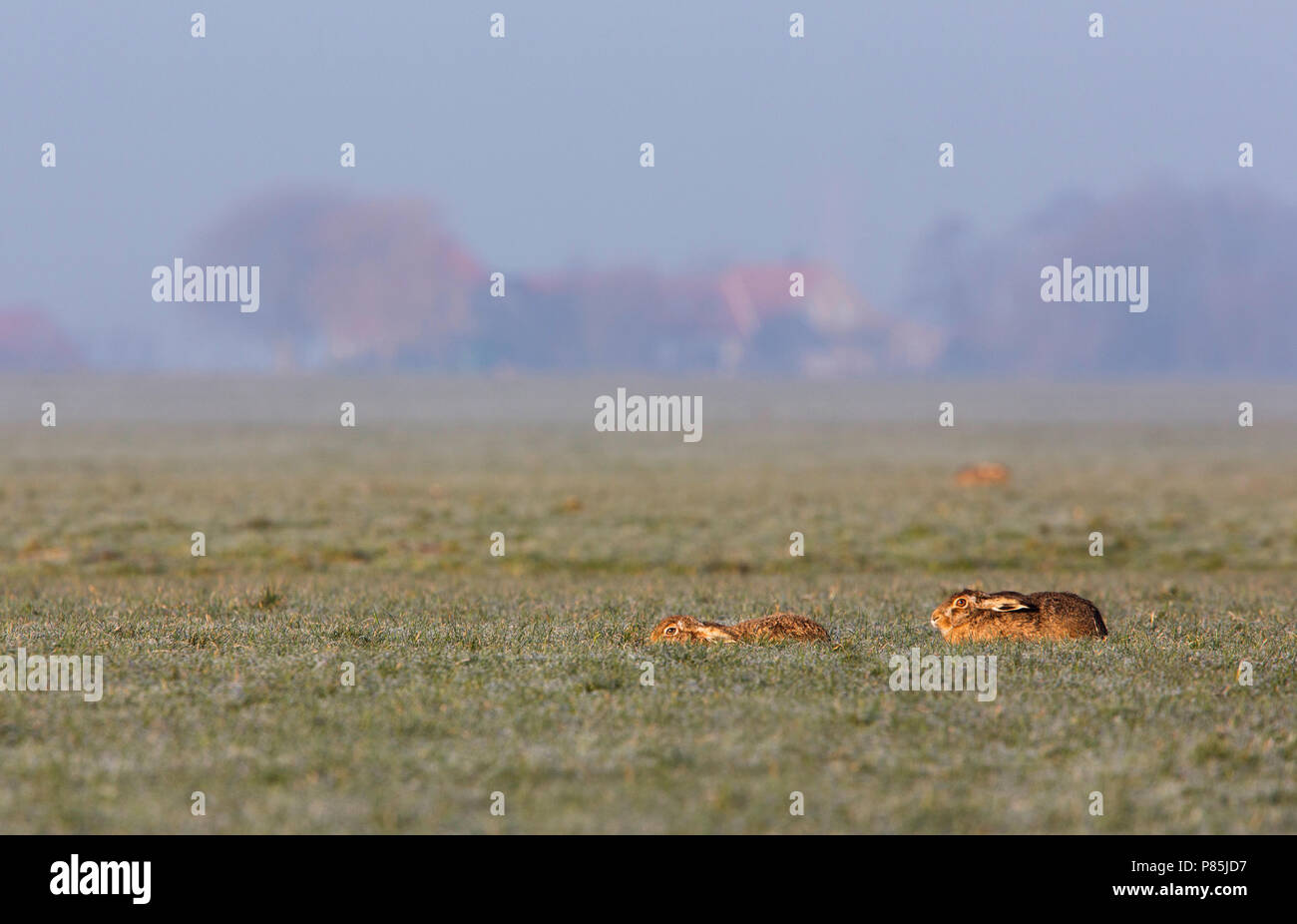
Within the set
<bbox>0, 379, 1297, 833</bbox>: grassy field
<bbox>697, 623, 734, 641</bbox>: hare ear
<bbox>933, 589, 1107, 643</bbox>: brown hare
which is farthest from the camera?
<bbox>933, 589, 1107, 643</bbox>: brown hare

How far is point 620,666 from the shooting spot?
11.9 meters

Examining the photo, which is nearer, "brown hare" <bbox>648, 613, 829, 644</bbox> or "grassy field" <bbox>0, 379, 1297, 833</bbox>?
"grassy field" <bbox>0, 379, 1297, 833</bbox>

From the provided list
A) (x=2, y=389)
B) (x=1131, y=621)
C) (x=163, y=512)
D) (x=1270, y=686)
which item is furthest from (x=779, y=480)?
(x=2, y=389)

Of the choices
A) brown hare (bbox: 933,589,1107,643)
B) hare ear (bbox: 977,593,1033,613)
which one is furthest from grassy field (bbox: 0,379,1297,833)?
hare ear (bbox: 977,593,1033,613)

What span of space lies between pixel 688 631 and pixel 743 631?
0.55 metres

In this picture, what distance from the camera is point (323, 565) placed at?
27.3 metres

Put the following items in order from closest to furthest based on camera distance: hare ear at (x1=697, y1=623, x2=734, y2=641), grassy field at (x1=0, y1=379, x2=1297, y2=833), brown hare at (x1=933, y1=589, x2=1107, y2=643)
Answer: grassy field at (x1=0, y1=379, x2=1297, y2=833) < hare ear at (x1=697, y1=623, x2=734, y2=641) < brown hare at (x1=933, y1=589, x2=1107, y2=643)

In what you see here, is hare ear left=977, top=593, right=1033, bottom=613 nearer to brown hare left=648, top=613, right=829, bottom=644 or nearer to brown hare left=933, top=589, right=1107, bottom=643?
brown hare left=933, top=589, right=1107, bottom=643

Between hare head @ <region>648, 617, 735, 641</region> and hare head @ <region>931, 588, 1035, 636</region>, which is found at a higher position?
hare head @ <region>931, 588, 1035, 636</region>

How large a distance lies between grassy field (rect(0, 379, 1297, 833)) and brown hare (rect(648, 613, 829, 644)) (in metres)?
0.45

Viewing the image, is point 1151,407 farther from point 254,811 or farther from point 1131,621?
point 254,811

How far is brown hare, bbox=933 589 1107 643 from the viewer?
13.8 m

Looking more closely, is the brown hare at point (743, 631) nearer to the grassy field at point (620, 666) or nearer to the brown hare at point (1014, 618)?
the grassy field at point (620, 666)

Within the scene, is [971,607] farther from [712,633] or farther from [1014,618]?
[712,633]
